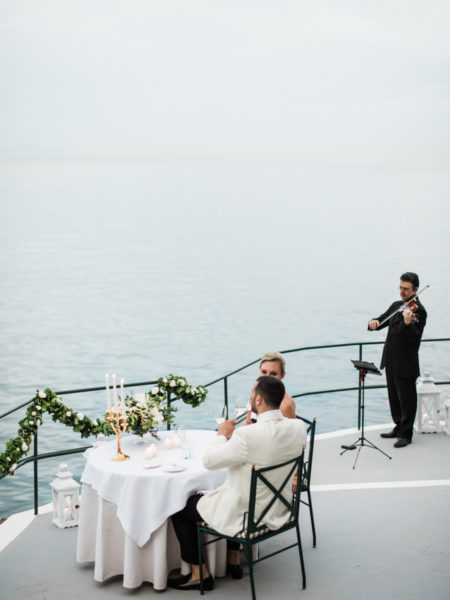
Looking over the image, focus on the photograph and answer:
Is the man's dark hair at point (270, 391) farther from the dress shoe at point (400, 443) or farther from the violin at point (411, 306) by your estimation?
the dress shoe at point (400, 443)

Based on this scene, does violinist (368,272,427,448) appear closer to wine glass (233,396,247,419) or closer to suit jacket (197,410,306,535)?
wine glass (233,396,247,419)

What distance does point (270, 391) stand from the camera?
16.0ft

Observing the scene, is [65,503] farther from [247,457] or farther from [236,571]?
[247,457]

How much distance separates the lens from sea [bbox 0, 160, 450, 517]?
29.0 metres

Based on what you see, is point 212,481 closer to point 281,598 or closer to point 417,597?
point 281,598

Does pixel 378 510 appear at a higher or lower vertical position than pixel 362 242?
lower

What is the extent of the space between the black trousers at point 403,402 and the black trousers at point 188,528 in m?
3.29

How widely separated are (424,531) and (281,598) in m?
1.40

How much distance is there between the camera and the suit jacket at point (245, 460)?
488cm

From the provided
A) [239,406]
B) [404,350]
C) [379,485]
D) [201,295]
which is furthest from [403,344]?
[201,295]

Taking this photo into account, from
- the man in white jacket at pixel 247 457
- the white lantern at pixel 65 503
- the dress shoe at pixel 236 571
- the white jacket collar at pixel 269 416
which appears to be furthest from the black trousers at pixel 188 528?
the white lantern at pixel 65 503

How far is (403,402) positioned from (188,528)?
3386 mm

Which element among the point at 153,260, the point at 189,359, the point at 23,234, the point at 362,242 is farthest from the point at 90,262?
the point at 189,359

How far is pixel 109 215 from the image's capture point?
77062mm
